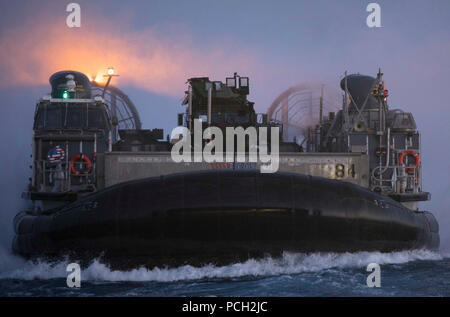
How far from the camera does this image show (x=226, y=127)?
680 inches

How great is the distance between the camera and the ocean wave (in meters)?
10.8

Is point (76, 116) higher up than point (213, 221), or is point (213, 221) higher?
point (76, 116)

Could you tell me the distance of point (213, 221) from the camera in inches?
434

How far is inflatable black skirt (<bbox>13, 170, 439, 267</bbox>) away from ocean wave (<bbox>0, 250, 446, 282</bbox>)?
149 mm

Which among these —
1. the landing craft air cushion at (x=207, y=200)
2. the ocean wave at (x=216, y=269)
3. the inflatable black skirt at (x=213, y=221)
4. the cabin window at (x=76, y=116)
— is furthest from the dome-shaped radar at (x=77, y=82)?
the ocean wave at (x=216, y=269)

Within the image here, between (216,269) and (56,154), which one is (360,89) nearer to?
(56,154)

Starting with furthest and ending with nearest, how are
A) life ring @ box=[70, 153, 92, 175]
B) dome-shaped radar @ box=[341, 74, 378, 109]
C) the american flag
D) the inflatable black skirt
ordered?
1. dome-shaped radar @ box=[341, 74, 378, 109]
2. the american flag
3. life ring @ box=[70, 153, 92, 175]
4. the inflatable black skirt

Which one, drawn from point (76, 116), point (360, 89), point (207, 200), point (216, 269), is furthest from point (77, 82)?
point (216, 269)

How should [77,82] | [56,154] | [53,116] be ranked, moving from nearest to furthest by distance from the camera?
1. [56,154]
2. [53,116]
3. [77,82]

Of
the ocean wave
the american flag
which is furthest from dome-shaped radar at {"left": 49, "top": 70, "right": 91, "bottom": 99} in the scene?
the ocean wave

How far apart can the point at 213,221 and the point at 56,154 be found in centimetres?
552

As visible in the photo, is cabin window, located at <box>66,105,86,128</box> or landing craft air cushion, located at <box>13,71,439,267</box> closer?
landing craft air cushion, located at <box>13,71,439,267</box>

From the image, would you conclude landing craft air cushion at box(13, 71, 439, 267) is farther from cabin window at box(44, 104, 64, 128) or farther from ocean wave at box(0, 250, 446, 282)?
ocean wave at box(0, 250, 446, 282)
